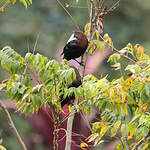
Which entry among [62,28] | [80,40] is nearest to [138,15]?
[62,28]

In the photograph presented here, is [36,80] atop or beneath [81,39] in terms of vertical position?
beneath

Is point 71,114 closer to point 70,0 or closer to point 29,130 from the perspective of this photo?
point 29,130

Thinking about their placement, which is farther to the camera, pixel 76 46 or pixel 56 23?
pixel 56 23

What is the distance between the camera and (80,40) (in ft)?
10.9

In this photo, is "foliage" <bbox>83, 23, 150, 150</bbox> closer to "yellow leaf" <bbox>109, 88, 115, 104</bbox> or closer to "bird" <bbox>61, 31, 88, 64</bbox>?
"yellow leaf" <bbox>109, 88, 115, 104</bbox>

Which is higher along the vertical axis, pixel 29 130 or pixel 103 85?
pixel 29 130

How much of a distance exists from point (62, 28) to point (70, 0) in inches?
21.2

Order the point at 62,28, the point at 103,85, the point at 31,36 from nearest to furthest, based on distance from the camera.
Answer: the point at 103,85 < the point at 31,36 < the point at 62,28

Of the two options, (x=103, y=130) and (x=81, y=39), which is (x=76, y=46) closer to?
(x=81, y=39)

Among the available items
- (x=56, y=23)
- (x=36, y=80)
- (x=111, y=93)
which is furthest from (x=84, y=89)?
(x=56, y=23)

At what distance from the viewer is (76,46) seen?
3365mm

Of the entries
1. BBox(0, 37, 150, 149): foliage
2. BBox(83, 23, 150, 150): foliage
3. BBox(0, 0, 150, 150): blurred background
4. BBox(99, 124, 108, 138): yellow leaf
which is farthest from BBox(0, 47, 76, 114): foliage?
BBox(0, 0, 150, 150): blurred background

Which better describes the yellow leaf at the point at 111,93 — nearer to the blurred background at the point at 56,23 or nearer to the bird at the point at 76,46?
the bird at the point at 76,46

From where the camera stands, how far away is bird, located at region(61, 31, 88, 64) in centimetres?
333
